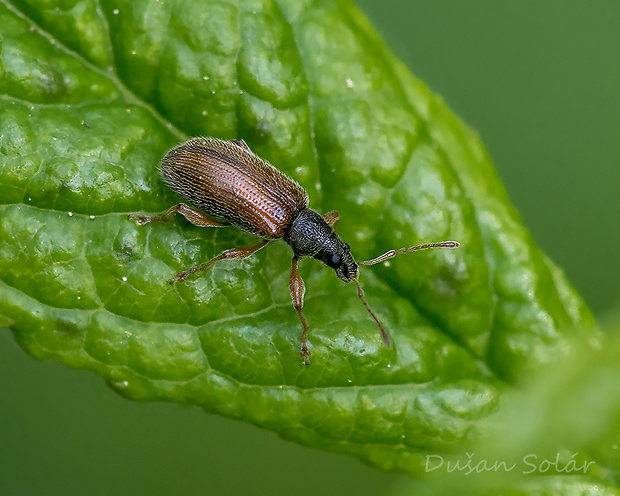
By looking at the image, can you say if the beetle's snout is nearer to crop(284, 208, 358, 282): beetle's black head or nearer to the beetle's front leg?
crop(284, 208, 358, 282): beetle's black head

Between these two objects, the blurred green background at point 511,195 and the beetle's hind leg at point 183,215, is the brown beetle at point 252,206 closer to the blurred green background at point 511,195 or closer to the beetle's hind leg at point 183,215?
the beetle's hind leg at point 183,215

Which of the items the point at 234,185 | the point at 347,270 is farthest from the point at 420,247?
the point at 234,185

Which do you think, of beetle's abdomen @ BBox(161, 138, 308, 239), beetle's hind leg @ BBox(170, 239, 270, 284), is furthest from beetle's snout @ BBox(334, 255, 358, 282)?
beetle's hind leg @ BBox(170, 239, 270, 284)

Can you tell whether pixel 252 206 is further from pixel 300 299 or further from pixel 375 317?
pixel 375 317

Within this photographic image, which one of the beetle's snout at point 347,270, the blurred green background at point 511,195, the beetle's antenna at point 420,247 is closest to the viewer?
the beetle's antenna at point 420,247

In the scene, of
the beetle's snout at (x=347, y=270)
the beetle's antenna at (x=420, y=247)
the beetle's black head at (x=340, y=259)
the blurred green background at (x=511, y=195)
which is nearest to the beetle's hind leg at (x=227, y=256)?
the beetle's black head at (x=340, y=259)

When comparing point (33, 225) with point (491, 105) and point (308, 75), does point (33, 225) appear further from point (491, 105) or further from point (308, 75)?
point (491, 105)
